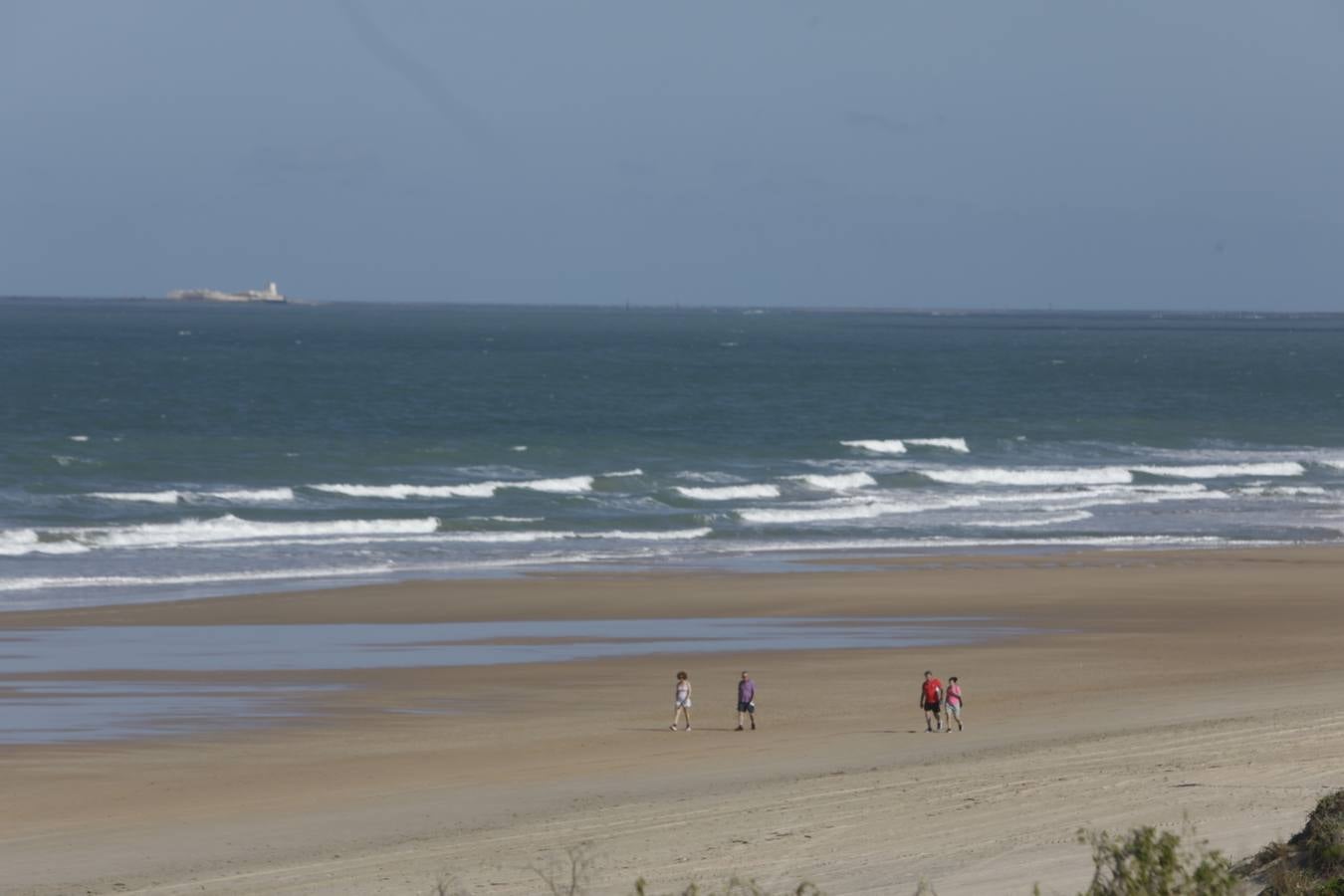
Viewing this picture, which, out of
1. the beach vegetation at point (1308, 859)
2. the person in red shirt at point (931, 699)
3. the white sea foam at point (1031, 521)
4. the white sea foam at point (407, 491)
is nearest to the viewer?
the beach vegetation at point (1308, 859)

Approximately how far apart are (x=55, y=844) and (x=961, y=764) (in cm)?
890

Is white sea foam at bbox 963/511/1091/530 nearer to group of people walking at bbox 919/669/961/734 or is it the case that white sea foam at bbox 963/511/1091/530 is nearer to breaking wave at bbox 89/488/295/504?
breaking wave at bbox 89/488/295/504

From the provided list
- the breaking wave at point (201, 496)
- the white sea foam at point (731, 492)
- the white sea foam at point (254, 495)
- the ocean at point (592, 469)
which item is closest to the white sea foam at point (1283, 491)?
the ocean at point (592, 469)

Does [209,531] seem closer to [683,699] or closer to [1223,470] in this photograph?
[683,699]

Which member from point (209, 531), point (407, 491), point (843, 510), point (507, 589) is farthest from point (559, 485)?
point (507, 589)

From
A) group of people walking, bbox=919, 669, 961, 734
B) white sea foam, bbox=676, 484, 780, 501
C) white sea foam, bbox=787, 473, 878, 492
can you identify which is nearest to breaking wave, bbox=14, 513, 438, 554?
white sea foam, bbox=676, 484, 780, 501

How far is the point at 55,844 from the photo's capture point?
50.0 ft

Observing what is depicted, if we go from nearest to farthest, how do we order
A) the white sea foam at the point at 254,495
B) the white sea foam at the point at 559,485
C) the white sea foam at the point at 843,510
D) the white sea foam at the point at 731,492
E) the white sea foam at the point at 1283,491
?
the white sea foam at the point at 254,495 → the white sea foam at the point at 843,510 → the white sea foam at the point at 731,492 → the white sea foam at the point at 559,485 → the white sea foam at the point at 1283,491

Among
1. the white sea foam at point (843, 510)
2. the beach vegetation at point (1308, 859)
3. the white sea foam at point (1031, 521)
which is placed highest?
the white sea foam at point (843, 510)

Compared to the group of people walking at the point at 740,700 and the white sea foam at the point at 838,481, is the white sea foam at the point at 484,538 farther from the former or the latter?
the group of people walking at the point at 740,700

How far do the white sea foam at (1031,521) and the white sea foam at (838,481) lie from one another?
23.9ft

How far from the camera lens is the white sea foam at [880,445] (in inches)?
2527

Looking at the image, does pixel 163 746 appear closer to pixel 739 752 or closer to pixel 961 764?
pixel 739 752

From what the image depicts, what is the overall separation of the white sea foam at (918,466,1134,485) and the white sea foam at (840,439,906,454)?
20.8 feet
